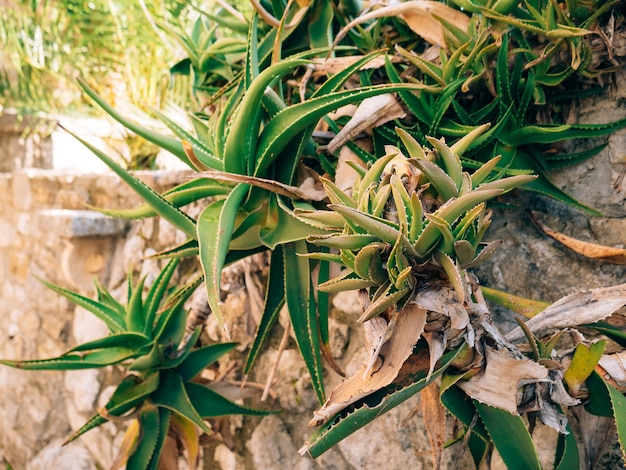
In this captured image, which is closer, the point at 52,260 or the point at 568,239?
the point at 568,239

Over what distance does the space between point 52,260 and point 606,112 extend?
196 centimetres

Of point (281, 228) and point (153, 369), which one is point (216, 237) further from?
point (153, 369)

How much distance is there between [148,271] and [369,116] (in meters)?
0.82

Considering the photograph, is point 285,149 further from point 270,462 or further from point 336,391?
point 270,462

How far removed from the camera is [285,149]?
1.00 metres

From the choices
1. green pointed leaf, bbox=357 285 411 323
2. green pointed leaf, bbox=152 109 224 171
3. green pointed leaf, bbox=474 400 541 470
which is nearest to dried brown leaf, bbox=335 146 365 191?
green pointed leaf, bbox=152 109 224 171

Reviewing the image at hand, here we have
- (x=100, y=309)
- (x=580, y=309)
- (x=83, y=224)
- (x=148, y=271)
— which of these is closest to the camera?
(x=580, y=309)

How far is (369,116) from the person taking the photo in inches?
41.6

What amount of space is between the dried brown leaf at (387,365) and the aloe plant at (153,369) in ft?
1.72

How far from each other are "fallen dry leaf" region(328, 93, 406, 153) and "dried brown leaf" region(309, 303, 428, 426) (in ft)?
1.42

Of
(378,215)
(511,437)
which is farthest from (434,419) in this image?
(378,215)

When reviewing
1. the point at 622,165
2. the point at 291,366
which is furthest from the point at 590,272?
the point at 291,366

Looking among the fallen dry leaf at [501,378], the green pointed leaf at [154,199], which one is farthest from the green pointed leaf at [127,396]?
the fallen dry leaf at [501,378]

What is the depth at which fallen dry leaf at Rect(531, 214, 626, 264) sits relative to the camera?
897 millimetres
